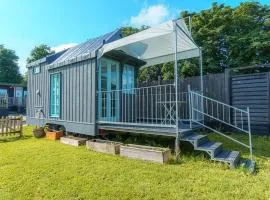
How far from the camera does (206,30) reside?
16.4 m

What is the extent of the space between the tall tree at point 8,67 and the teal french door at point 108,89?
111ft

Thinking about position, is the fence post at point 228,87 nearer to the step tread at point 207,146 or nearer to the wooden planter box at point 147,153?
the step tread at point 207,146

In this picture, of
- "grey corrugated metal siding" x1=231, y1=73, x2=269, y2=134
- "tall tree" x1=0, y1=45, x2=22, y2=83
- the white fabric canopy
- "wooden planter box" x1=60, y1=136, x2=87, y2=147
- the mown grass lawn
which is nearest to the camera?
the mown grass lawn

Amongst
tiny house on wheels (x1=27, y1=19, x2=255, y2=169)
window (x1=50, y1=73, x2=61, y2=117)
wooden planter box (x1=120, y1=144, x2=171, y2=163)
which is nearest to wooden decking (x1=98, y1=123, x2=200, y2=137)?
tiny house on wheels (x1=27, y1=19, x2=255, y2=169)

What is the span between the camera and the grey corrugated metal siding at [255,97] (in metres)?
7.86

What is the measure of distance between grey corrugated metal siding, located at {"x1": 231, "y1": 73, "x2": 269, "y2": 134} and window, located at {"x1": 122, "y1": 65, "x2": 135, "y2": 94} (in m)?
3.79

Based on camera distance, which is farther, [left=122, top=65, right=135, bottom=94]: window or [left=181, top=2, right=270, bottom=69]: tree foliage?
[left=181, top=2, right=270, bottom=69]: tree foliage

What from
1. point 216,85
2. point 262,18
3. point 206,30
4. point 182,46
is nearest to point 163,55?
point 182,46

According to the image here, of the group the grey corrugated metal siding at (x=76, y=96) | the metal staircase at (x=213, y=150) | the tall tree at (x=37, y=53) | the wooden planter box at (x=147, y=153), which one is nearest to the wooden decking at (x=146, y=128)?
the metal staircase at (x=213, y=150)

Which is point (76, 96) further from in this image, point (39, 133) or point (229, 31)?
point (229, 31)

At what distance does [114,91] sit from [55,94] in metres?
2.61

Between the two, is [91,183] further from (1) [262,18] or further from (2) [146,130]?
(1) [262,18]

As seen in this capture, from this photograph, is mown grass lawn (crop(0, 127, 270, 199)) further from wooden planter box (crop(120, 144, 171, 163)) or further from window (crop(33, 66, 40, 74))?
window (crop(33, 66, 40, 74))

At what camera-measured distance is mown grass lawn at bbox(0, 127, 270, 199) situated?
3.74m
